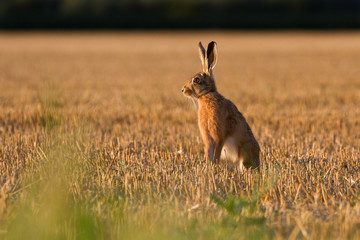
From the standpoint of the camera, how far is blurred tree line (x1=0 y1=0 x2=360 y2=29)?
2357 inches

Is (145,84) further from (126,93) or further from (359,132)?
(359,132)

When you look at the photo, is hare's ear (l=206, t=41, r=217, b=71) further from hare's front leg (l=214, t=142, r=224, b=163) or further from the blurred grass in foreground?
the blurred grass in foreground

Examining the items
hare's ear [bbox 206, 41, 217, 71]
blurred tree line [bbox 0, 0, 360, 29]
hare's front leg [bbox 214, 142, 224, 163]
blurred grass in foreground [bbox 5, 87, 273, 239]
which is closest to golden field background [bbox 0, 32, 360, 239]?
blurred grass in foreground [bbox 5, 87, 273, 239]

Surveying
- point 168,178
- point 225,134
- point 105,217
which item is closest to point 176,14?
point 225,134

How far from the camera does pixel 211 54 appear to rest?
202 inches

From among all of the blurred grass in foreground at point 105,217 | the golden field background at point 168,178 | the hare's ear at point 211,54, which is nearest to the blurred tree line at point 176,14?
the golden field background at point 168,178

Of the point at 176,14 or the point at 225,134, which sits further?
the point at 176,14

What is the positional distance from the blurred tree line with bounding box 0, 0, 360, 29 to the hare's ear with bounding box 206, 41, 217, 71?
5625 centimetres

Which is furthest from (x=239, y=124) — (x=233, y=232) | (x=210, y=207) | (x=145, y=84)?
(x=145, y=84)

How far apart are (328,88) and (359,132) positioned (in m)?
6.17

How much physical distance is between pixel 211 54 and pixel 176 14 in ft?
197

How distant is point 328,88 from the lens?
13.9m

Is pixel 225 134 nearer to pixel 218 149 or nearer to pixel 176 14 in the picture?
pixel 218 149

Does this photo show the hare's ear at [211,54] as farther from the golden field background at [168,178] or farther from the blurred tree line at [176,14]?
the blurred tree line at [176,14]
